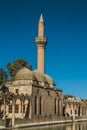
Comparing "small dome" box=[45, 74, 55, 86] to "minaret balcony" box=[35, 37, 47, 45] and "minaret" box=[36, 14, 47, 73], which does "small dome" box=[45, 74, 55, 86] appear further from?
"minaret balcony" box=[35, 37, 47, 45]

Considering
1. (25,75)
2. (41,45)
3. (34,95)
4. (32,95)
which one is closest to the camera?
(32,95)

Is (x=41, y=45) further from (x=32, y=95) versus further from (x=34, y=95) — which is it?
(x=32, y=95)

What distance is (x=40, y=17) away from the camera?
72.3m

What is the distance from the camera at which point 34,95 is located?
180 ft

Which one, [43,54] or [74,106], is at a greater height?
[43,54]

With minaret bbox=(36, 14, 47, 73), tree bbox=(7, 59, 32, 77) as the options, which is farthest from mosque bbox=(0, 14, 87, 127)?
tree bbox=(7, 59, 32, 77)

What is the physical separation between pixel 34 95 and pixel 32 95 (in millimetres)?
1134

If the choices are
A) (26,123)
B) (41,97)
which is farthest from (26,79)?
(26,123)

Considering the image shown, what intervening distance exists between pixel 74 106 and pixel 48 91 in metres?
18.5

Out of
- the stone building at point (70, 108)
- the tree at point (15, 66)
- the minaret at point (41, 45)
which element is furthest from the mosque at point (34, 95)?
the tree at point (15, 66)

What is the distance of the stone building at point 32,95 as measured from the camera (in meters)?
51.5

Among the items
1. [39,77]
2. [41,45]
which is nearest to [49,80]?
[39,77]

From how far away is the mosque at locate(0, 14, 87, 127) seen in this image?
51197 millimetres

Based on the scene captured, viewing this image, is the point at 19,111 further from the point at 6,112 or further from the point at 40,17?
the point at 40,17
